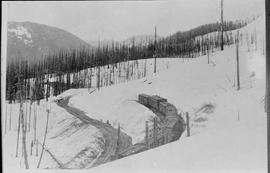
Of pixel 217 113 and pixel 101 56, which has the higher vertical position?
pixel 101 56

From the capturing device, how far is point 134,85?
2615mm

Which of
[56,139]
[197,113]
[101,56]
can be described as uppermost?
[101,56]

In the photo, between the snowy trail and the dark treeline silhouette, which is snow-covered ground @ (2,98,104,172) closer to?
the snowy trail

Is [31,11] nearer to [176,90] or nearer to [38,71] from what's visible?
[38,71]

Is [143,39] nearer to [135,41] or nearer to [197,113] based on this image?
[135,41]

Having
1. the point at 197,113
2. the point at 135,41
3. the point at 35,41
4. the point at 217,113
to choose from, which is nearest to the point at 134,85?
the point at 135,41

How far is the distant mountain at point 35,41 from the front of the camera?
2.58 meters

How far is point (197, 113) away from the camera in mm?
2471

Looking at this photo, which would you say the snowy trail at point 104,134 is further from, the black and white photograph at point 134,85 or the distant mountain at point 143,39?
the distant mountain at point 143,39

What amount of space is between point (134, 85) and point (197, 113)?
50 centimetres

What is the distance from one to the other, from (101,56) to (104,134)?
0.60 metres

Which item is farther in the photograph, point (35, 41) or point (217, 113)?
point (35, 41)

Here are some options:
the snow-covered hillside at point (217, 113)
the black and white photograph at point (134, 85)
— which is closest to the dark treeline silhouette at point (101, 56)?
the black and white photograph at point (134, 85)

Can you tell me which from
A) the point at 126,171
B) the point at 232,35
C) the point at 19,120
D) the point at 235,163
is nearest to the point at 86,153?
the point at 126,171
